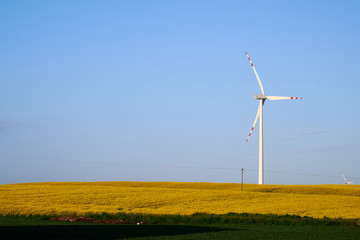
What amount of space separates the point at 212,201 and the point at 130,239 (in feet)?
78.4

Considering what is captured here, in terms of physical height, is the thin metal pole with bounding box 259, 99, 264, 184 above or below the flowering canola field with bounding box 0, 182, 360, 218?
above

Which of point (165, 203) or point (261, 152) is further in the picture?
point (261, 152)

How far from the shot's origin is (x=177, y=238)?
28156 mm

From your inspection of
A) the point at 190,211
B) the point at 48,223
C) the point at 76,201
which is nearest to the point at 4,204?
the point at 76,201

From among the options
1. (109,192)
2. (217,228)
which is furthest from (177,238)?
(109,192)

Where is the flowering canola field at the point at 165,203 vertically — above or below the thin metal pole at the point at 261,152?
below

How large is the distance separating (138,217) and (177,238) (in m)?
11.2

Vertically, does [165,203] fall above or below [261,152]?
below

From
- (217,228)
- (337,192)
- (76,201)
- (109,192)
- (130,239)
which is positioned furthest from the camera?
(337,192)

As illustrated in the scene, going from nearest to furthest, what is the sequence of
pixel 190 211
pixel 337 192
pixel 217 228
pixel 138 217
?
pixel 217 228 → pixel 138 217 → pixel 190 211 → pixel 337 192

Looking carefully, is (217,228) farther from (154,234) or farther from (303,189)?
(303,189)

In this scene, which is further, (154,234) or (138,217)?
(138,217)

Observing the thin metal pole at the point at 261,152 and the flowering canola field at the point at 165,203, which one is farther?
Answer: the thin metal pole at the point at 261,152

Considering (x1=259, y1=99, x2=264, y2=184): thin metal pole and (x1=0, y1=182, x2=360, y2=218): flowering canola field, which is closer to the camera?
(x1=0, y1=182, x2=360, y2=218): flowering canola field
